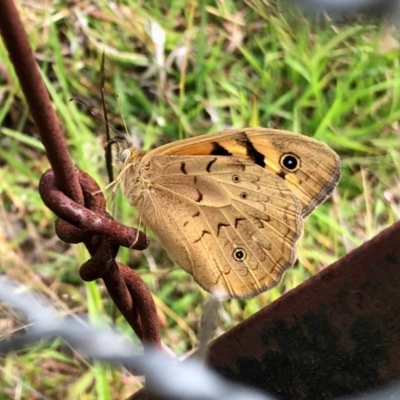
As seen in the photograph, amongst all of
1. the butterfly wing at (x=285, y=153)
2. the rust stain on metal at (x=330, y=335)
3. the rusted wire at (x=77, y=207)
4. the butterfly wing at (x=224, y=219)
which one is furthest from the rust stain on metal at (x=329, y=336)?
the butterfly wing at (x=285, y=153)

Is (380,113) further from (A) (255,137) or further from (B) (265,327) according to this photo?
(B) (265,327)

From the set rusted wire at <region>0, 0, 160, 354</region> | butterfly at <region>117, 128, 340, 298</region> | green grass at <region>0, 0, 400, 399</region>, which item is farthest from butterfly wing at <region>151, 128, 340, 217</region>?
green grass at <region>0, 0, 400, 399</region>

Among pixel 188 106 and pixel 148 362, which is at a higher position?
pixel 148 362

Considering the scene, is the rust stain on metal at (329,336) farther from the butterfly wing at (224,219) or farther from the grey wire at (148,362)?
the butterfly wing at (224,219)

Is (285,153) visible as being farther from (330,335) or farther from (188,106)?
(188,106)

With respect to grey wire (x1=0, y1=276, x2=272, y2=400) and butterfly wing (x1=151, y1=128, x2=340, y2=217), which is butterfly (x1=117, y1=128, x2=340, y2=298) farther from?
grey wire (x1=0, y1=276, x2=272, y2=400)

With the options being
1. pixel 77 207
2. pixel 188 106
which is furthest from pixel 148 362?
pixel 188 106
